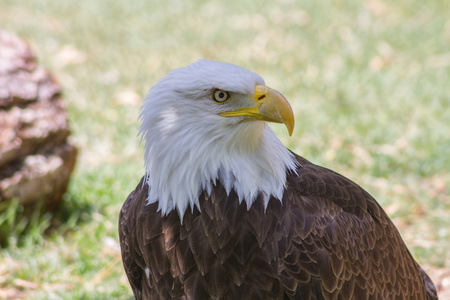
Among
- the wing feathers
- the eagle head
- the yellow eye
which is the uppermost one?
the yellow eye

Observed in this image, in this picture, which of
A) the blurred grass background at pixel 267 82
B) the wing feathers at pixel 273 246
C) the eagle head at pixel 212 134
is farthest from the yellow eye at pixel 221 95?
the blurred grass background at pixel 267 82

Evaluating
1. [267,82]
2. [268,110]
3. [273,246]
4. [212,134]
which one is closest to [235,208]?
[273,246]

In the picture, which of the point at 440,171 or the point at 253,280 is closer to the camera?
the point at 253,280

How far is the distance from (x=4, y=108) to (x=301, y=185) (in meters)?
2.85

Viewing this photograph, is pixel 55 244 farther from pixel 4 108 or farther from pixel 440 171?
pixel 440 171

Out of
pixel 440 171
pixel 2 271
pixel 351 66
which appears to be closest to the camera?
pixel 2 271

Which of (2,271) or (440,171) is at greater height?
(440,171)

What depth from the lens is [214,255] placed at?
2.95 metres

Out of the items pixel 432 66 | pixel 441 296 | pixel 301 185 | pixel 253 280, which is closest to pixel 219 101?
pixel 301 185

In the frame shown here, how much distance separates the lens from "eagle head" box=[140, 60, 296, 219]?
9.43 feet

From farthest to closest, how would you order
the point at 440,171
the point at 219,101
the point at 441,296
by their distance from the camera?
the point at 440,171 < the point at 441,296 < the point at 219,101

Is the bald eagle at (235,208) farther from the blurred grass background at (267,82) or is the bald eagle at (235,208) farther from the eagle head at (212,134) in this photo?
the blurred grass background at (267,82)

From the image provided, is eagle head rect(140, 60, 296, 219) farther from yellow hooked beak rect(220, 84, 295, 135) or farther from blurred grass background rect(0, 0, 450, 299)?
blurred grass background rect(0, 0, 450, 299)

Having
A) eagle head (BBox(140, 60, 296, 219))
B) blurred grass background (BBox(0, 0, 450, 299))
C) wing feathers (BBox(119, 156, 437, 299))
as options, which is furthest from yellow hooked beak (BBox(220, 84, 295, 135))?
blurred grass background (BBox(0, 0, 450, 299))
